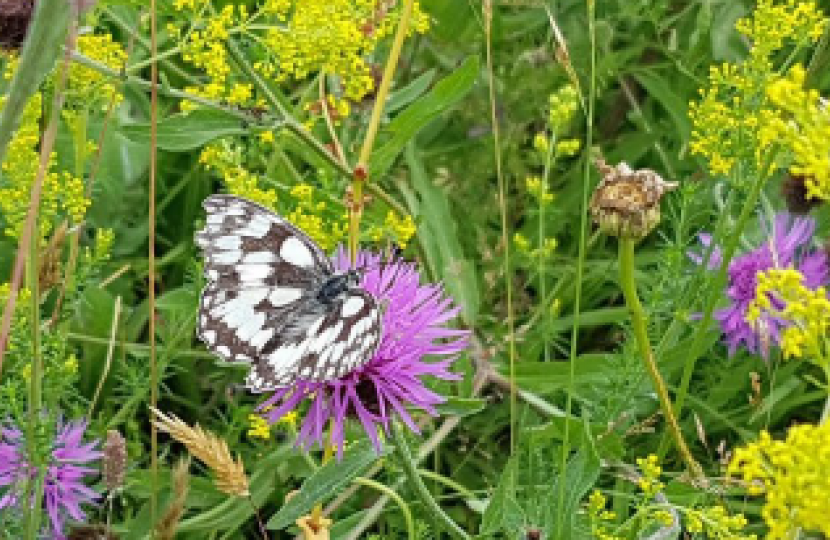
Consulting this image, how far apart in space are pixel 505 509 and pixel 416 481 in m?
0.11

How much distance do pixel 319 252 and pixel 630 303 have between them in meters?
0.36

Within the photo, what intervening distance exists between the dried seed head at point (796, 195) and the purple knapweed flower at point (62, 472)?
110 cm

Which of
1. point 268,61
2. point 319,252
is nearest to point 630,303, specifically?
point 319,252

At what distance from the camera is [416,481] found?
1535 mm

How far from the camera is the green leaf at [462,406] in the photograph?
5.20 feet

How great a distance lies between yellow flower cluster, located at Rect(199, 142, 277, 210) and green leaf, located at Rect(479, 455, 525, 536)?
538 millimetres

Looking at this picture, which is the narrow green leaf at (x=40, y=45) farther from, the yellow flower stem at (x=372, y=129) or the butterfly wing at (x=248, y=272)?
the yellow flower stem at (x=372, y=129)

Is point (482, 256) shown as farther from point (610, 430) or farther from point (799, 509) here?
point (799, 509)

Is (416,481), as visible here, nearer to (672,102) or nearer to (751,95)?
(751,95)

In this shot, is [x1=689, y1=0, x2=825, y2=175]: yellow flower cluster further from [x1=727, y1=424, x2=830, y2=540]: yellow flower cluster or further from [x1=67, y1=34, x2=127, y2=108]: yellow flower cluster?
[x1=727, y1=424, x2=830, y2=540]: yellow flower cluster

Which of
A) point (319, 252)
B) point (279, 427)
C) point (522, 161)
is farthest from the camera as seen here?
point (522, 161)

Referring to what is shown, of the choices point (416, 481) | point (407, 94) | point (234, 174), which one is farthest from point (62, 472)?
point (407, 94)

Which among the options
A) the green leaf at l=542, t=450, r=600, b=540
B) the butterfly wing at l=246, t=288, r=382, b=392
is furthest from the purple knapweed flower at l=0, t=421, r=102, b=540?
the green leaf at l=542, t=450, r=600, b=540

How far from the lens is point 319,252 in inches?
61.1
